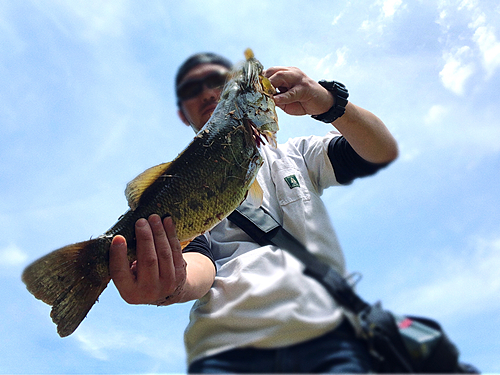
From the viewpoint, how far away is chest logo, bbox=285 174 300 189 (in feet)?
8.68

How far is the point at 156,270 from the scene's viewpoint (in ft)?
7.91

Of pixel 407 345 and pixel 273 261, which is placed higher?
pixel 273 261

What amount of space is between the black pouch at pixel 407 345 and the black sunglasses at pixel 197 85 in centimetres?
212

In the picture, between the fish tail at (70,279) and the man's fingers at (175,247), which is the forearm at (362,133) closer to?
the man's fingers at (175,247)

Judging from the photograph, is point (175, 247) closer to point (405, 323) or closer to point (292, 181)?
point (292, 181)

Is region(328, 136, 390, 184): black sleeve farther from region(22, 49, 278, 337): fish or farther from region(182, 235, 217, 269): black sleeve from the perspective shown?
region(182, 235, 217, 269): black sleeve

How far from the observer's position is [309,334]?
1459mm

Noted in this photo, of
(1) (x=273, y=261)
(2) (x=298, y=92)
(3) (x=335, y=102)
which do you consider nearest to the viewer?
(1) (x=273, y=261)

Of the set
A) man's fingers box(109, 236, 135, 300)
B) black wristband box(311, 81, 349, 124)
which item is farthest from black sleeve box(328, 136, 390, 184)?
man's fingers box(109, 236, 135, 300)

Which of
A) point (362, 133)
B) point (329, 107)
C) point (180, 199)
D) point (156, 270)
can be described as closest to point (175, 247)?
point (156, 270)

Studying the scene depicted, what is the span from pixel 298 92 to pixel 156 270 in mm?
1674

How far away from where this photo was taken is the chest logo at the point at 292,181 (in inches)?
104

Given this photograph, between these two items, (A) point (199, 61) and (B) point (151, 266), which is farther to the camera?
(A) point (199, 61)

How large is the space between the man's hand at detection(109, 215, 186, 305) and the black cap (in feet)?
4.19
